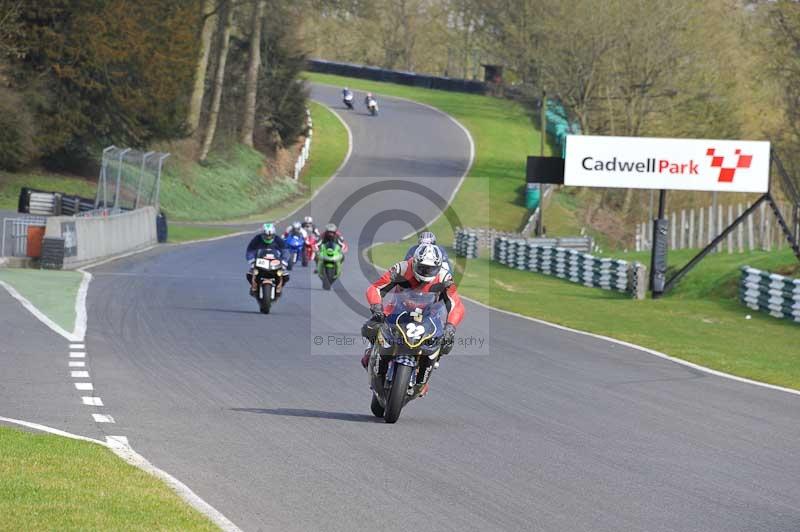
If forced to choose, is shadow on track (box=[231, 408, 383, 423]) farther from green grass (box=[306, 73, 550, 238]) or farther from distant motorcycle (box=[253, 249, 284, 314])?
green grass (box=[306, 73, 550, 238])

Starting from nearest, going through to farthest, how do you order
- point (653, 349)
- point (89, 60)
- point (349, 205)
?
1. point (653, 349)
2. point (89, 60)
3. point (349, 205)

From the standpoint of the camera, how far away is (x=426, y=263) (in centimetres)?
1112

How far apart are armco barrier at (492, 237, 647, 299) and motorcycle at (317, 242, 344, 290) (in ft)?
32.3

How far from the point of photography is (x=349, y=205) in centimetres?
6756

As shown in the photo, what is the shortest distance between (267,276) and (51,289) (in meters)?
5.20

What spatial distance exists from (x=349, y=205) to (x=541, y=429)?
184ft

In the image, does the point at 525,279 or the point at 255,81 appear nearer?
the point at 525,279

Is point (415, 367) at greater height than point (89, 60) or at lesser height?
lesser

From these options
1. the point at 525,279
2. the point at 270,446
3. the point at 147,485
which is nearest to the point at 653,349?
the point at 270,446

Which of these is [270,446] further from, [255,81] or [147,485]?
[255,81]

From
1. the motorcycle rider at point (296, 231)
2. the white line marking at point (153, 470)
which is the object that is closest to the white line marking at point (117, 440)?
the white line marking at point (153, 470)

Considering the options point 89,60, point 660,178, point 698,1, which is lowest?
point 660,178

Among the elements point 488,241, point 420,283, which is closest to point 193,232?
point 488,241

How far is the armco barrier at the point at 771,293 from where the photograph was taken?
27.9 m
